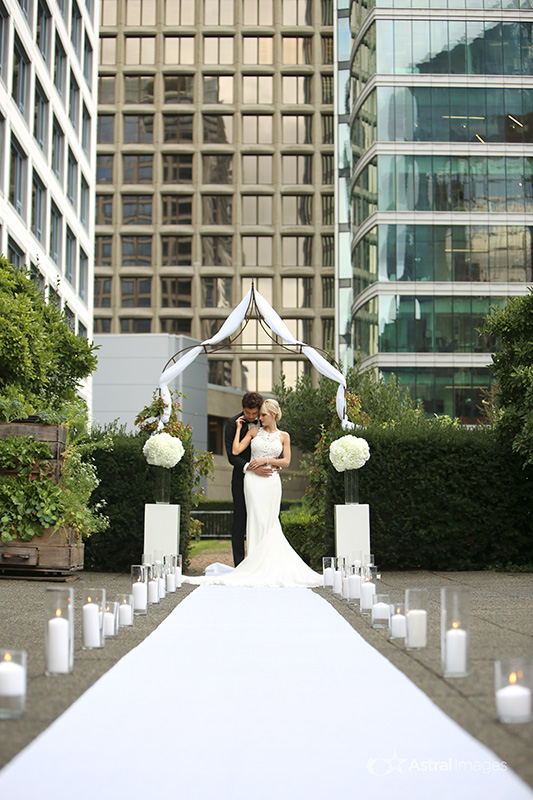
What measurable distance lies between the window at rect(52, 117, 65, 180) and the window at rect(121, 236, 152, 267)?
121ft

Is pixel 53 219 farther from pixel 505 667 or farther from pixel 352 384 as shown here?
pixel 505 667

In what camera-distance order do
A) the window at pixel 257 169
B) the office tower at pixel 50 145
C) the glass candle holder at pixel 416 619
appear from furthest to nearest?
the window at pixel 257 169, the office tower at pixel 50 145, the glass candle holder at pixel 416 619

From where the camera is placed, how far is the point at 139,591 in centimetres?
856

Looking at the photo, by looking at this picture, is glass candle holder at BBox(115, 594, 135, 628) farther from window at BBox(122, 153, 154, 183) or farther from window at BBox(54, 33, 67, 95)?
window at BBox(122, 153, 154, 183)

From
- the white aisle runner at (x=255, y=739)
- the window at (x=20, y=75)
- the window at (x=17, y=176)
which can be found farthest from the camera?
the window at (x=20, y=75)

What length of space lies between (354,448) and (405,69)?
39.9 m

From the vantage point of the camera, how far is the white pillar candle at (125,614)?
7410 millimetres

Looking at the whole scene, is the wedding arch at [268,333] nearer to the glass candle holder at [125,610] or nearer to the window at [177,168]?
the glass candle holder at [125,610]

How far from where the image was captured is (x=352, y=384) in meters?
37.9

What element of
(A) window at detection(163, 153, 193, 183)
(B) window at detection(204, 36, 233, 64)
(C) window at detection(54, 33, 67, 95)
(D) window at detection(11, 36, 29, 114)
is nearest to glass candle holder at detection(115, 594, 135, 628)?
(D) window at detection(11, 36, 29, 114)

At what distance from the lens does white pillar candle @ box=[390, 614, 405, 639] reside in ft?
21.5

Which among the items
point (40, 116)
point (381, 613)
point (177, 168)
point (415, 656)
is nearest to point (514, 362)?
point (381, 613)

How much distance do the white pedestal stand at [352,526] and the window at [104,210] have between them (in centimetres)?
6298

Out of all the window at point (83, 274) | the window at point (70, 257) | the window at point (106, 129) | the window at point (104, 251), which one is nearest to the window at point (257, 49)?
the window at point (106, 129)
